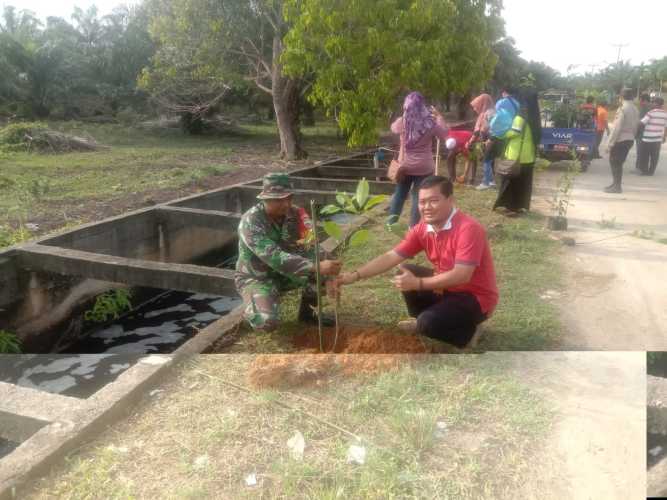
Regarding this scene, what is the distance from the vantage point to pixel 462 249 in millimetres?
3045

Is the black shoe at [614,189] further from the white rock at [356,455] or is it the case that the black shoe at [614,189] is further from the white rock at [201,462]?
the white rock at [201,462]

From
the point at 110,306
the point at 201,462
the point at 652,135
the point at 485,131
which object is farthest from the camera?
the point at 652,135

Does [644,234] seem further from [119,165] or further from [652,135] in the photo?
[119,165]

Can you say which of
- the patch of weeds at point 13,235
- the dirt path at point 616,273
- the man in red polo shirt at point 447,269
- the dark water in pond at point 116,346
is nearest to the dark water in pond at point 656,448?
the dirt path at point 616,273

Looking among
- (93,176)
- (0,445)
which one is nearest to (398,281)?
(0,445)

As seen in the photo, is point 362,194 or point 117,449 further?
point 362,194

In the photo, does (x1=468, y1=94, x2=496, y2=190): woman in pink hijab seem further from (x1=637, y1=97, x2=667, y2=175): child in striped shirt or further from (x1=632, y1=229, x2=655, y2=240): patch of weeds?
(x1=637, y1=97, x2=667, y2=175): child in striped shirt

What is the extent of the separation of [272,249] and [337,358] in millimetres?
804

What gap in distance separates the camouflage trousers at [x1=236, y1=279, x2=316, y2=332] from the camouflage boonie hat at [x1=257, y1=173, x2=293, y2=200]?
24.2 inches

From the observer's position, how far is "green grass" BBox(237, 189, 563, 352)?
3.65 m

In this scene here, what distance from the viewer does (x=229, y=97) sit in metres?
20.9

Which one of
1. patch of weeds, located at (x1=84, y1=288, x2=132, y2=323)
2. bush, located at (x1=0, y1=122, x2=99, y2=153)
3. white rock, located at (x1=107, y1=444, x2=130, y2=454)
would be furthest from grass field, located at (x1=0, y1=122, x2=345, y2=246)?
white rock, located at (x1=107, y1=444, x2=130, y2=454)

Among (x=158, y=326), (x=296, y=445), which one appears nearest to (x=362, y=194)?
(x=296, y=445)

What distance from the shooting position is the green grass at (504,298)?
365 centimetres
